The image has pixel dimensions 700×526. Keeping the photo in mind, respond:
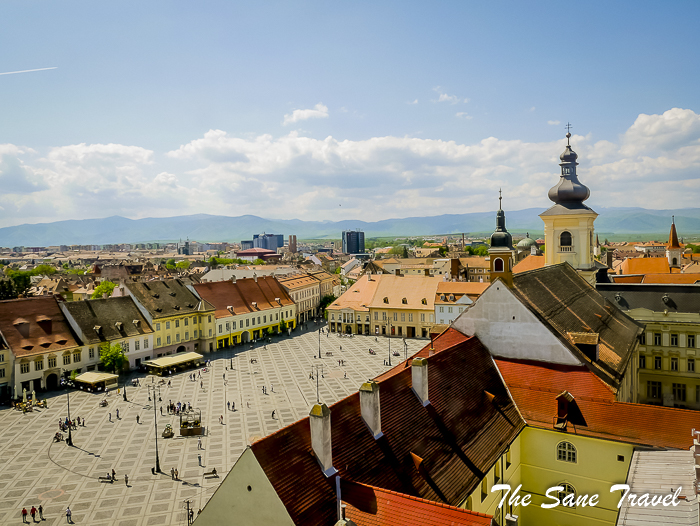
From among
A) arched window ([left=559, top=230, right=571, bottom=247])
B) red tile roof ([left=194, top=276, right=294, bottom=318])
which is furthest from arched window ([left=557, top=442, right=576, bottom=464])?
red tile roof ([left=194, top=276, right=294, bottom=318])

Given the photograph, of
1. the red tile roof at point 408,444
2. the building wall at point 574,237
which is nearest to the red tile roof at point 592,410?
the red tile roof at point 408,444

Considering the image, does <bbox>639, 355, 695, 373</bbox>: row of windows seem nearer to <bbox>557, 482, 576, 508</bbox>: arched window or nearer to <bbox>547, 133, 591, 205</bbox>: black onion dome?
<bbox>547, 133, 591, 205</bbox>: black onion dome

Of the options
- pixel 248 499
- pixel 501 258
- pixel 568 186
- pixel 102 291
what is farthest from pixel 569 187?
pixel 102 291

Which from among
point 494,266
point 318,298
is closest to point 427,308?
point 318,298

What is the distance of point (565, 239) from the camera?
158 feet

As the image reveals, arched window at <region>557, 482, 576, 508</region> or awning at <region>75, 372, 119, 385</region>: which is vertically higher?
arched window at <region>557, 482, 576, 508</region>

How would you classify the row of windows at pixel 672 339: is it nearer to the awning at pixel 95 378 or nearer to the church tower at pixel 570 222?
the church tower at pixel 570 222

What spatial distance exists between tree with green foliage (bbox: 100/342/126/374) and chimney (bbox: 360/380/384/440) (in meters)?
50.0

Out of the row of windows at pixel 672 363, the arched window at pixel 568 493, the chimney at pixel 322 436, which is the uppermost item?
the chimney at pixel 322 436

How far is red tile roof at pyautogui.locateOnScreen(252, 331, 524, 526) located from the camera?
15328 millimetres

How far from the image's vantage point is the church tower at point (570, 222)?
154ft

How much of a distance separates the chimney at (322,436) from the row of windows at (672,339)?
144 feet

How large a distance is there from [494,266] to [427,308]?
50.4 m

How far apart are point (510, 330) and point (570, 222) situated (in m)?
22.9
